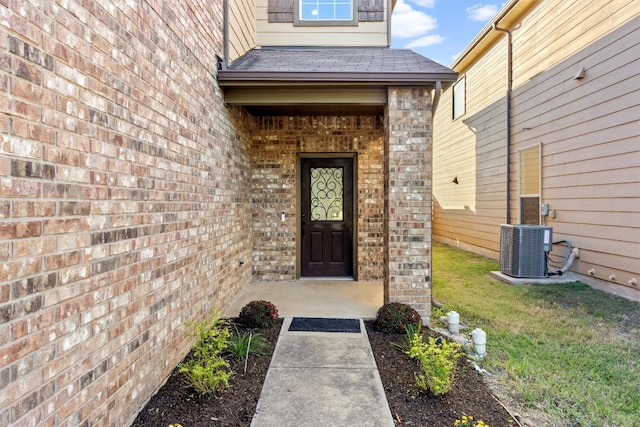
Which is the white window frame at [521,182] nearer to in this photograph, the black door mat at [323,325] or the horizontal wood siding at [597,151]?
the horizontal wood siding at [597,151]

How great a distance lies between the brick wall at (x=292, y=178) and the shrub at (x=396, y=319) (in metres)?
2.08

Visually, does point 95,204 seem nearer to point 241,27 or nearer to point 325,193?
point 241,27

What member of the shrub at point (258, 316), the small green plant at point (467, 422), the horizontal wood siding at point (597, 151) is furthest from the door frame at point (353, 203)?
the small green plant at point (467, 422)

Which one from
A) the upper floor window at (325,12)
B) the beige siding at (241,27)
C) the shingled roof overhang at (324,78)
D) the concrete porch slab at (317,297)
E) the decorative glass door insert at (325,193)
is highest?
the upper floor window at (325,12)

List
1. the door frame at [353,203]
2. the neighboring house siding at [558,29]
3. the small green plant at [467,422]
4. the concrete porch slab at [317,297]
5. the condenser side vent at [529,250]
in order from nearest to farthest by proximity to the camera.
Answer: the small green plant at [467,422] → the concrete porch slab at [317,297] → the neighboring house siding at [558,29] → the condenser side vent at [529,250] → the door frame at [353,203]

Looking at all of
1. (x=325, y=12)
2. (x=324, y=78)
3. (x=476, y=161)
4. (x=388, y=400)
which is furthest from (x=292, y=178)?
(x=476, y=161)

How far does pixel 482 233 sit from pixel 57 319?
28.3 ft

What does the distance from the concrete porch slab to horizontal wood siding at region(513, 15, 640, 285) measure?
3.21 metres

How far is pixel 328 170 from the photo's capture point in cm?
598

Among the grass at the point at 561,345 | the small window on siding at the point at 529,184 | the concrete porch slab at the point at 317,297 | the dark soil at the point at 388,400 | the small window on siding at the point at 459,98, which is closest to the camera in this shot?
the dark soil at the point at 388,400

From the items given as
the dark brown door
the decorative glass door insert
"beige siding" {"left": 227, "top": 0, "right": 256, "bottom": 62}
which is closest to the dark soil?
the dark brown door

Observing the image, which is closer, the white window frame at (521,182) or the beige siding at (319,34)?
the beige siding at (319,34)

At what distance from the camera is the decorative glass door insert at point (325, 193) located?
5.98m

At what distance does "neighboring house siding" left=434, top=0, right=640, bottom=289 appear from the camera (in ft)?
15.0
